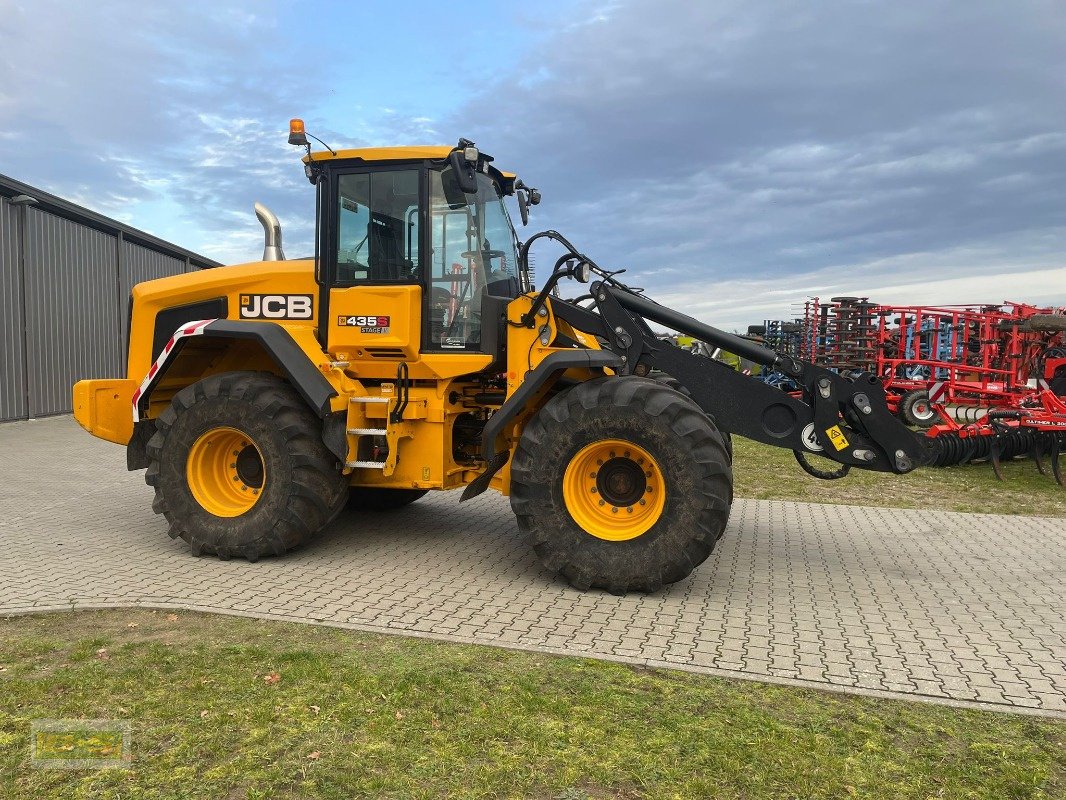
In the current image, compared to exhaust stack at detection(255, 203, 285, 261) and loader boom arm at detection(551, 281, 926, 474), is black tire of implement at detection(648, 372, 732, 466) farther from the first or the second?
exhaust stack at detection(255, 203, 285, 261)

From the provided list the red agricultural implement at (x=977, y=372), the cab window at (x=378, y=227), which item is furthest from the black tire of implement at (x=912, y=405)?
the cab window at (x=378, y=227)

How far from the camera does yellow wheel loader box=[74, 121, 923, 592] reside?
5.43m

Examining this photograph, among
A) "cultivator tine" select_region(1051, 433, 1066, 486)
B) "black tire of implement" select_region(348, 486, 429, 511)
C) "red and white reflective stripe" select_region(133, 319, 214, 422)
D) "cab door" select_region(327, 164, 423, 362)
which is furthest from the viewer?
"cultivator tine" select_region(1051, 433, 1066, 486)

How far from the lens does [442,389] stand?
6.11 meters

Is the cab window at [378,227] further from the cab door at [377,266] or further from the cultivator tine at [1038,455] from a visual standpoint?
the cultivator tine at [1038,455]

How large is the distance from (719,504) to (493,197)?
3111 millimetres

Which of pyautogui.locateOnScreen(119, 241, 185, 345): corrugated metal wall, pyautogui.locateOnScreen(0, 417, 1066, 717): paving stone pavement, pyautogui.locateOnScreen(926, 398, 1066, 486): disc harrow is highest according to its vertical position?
pyautogui.locateOnScreen(119, 241, 185, 345): corrugated metal wall

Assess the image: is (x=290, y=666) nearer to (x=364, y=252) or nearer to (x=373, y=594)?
(x=373, y=594)

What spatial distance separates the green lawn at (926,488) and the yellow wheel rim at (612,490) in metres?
4.44

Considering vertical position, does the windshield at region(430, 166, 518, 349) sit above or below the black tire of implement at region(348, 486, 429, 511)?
above

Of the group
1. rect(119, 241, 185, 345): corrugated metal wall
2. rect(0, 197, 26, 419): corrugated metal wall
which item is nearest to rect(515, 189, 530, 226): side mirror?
rect(0, 197, 26, 419): corrugated metal wall

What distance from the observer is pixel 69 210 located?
56.1 feet

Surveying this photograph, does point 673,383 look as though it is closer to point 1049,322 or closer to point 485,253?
point 485,253

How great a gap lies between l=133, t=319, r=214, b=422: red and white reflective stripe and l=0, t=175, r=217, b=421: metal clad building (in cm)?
852
